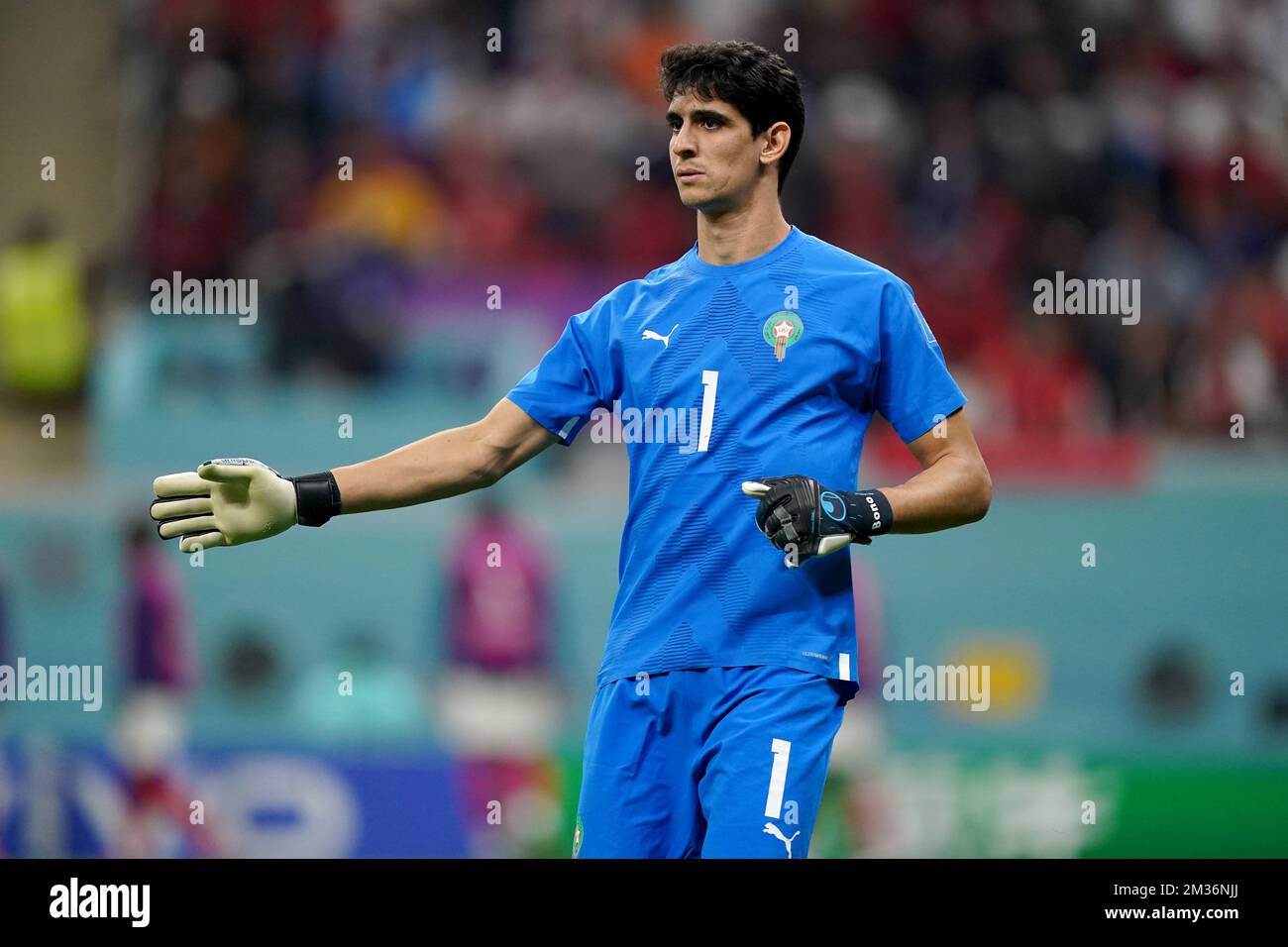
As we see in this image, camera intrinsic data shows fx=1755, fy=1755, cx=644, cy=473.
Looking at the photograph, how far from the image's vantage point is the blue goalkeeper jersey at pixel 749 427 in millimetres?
4316

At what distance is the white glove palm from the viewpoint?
14.3ft

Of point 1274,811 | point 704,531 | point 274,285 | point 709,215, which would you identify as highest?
point 274,285

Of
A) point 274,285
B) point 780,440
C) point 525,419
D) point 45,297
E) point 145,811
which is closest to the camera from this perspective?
point 780,440

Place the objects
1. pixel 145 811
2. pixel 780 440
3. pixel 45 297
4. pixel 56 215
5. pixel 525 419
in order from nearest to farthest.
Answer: pixel 780 440
pixel 525 419
pixel 145 811
pixel 45 297
pixel 56 215

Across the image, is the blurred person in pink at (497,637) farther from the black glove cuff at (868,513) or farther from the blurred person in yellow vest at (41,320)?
the black glove cuff at (868,513)

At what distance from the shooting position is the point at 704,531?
4.39 metres

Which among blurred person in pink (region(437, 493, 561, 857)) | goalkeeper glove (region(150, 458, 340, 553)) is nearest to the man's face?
goalkeeper glove (region(150, 458, 340, 553))

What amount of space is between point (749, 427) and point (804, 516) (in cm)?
42

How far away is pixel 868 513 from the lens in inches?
165

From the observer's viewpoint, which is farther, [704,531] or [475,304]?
[475,304]

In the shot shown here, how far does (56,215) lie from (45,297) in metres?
1.41

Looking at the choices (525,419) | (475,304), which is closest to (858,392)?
(525,419)

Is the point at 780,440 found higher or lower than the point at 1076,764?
higher

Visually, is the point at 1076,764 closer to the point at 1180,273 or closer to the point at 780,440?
the point at 1180,273
